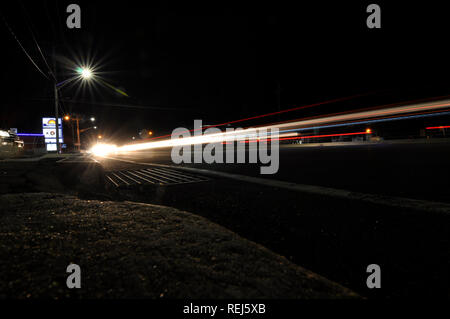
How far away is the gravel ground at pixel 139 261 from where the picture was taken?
1.33m

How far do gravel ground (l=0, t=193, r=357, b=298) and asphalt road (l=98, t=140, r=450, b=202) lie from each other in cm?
330

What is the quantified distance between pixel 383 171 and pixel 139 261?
A: 18.4 feet

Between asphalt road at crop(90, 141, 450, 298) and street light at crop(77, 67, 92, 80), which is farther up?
street light at crop(77, 67, 92, 80)

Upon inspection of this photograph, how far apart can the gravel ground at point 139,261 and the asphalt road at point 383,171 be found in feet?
10.8

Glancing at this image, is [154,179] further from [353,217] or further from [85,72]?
[85,72]

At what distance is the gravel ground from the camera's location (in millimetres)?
1331

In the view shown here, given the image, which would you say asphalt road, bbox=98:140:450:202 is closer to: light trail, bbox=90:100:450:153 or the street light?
light trail, bbox=90:100:450:153

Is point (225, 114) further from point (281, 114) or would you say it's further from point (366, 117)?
point (366, 117)

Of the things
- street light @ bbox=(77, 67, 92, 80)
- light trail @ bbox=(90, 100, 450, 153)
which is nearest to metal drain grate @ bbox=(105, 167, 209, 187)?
light trail @ bbox=(90, 100, 450, 153)

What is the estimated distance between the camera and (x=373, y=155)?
19.1 feet

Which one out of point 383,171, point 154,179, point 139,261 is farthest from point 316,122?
point 139,261

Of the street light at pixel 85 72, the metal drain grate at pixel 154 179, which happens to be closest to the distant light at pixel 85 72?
the street light at pixel 85 72

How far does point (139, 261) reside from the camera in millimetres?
1624
